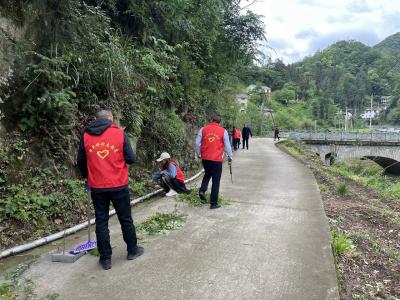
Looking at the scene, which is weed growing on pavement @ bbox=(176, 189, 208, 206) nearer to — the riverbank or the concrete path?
the concrete path

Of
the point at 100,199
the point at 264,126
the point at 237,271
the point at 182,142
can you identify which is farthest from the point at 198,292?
the point at 264,126

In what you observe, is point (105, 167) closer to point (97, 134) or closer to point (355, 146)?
point (97, 134)

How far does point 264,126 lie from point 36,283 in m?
61.5

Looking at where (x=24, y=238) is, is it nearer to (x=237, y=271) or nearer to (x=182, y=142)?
(x=237, y=271)

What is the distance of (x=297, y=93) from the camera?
123m

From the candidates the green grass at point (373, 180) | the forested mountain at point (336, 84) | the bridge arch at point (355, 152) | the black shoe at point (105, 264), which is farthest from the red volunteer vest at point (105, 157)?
the forested mountain at point (336, 84)

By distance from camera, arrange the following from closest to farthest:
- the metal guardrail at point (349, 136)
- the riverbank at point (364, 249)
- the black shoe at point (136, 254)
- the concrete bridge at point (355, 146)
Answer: the riverbank at point (364, 249) → the black shoe at point (136, 254) → the concrete bridge at point (355, 146) → the metal guardrail at point (349, 136)

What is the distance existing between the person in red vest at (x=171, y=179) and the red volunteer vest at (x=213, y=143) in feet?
2.87

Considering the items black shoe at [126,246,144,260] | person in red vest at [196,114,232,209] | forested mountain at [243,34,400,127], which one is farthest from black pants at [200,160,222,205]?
forested mountain at [243,34,400,127]

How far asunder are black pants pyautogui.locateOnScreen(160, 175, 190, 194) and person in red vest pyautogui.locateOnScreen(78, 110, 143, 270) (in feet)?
10.9

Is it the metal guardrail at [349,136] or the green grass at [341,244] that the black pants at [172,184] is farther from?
the metal guardrail at [349,136]

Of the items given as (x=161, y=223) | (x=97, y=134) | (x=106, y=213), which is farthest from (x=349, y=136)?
(x=97, y=134)

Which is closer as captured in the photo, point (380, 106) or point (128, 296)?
point (128, 296)

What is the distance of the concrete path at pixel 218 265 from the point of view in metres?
3.62
